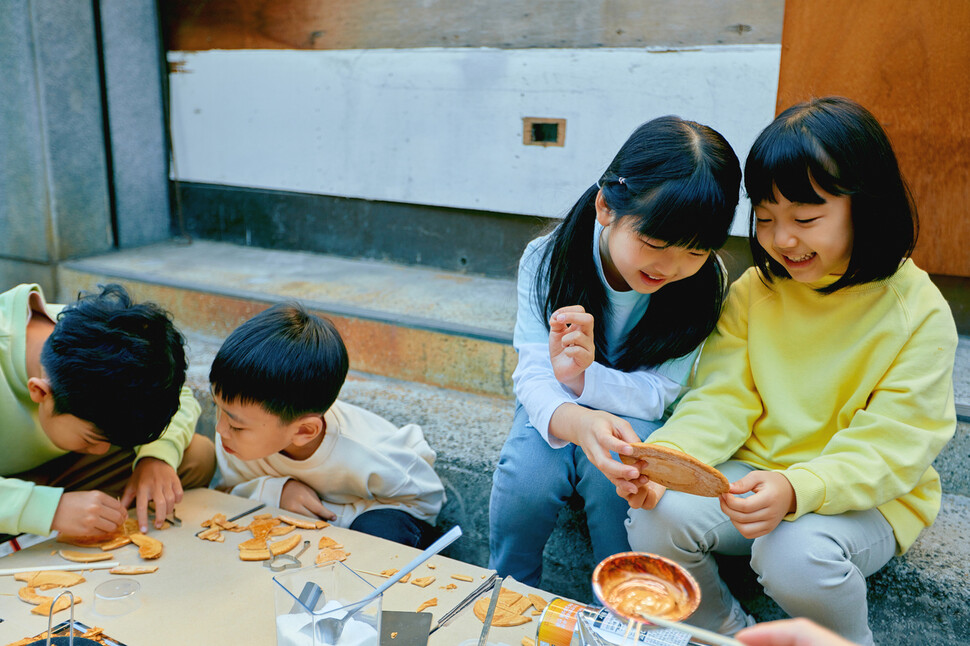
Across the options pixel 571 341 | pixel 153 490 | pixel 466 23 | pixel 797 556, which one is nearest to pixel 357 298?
pixel 466 23

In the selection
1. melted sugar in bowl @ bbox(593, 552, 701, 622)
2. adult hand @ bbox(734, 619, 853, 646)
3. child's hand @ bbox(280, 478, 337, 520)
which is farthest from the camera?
child's hand @ bbox(280, 478, 337, 520)

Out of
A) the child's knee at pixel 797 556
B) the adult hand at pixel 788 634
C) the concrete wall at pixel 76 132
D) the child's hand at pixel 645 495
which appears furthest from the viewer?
the concrete wall at pixel 76 132

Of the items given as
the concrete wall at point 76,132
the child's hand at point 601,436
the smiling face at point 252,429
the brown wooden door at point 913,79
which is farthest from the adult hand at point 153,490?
the concrete wall at point 76,132

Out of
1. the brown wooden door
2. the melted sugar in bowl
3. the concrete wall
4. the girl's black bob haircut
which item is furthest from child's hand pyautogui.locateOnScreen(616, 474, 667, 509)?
the concrete wall

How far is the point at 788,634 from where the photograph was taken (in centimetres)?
81

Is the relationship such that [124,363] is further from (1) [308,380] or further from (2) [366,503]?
(2) [366,503]

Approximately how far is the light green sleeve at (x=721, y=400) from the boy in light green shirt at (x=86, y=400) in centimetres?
97

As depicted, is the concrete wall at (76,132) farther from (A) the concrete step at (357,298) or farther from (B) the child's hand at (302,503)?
(B) the child's hand at (302,503)

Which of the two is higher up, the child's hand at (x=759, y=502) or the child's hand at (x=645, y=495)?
the child's hand at (x=759, y=502)

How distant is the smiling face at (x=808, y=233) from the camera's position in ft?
4.40

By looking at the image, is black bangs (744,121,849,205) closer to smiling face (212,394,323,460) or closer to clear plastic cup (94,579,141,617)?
smiling face (212,394,323,460)

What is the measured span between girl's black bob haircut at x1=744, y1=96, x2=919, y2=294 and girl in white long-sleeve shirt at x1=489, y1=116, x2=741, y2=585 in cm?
7

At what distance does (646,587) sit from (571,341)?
1.77 ft

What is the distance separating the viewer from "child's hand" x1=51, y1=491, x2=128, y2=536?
1480 millimetres
